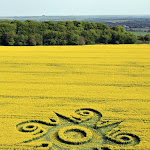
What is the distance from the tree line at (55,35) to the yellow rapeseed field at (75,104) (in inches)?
808

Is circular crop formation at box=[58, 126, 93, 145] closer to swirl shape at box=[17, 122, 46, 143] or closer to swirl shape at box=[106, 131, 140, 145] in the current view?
swirl shape at box=[17, 122, 46, 143]

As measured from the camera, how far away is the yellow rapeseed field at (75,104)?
1420 cm

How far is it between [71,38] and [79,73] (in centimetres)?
2627

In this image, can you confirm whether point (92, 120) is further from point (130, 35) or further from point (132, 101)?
point (130, 35)

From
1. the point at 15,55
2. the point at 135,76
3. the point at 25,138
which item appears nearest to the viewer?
the point at 25,138

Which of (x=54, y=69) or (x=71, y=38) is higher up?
Answer: (x=71, y=38)

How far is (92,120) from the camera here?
54.8 ft

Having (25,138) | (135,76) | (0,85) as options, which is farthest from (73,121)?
(135,76)

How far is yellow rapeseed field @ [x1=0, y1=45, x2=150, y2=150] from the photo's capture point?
→ 1420 cm

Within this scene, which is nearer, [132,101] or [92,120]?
[92,120]

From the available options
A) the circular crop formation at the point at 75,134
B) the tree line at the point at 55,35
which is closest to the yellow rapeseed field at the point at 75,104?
the circular crop formation at the point at 75,134

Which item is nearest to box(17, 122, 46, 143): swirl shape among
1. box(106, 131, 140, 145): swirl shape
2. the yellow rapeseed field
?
the yellow rapeseed field

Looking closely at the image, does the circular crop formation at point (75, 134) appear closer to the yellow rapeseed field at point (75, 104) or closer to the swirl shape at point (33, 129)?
the yellow rapeseed field at point (75, 104)

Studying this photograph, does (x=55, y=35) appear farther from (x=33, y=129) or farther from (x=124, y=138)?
(x=124, y=138)
